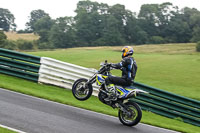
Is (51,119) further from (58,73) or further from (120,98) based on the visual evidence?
(58,73)

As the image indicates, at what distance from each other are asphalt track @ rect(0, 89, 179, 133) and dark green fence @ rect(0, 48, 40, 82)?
118 inches

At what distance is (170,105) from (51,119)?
6026 mm

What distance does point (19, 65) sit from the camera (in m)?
A: 12.5

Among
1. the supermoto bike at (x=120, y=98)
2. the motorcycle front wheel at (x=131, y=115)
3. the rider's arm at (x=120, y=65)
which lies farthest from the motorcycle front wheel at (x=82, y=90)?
the motorcycle front wheel at (x=131, y=115)

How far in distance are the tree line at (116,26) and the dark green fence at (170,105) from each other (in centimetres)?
9028

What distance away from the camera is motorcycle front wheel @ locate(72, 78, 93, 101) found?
9.02 metres

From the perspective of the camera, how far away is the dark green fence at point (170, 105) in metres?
11.7

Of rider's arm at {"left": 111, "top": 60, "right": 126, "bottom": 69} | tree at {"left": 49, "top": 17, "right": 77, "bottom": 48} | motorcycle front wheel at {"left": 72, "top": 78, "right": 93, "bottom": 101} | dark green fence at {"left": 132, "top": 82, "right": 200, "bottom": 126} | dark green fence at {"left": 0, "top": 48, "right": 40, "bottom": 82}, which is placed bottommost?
dark green fence at {"left": 132, "top": 82, "right": 200, "bottom": 126}

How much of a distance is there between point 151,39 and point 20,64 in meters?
101

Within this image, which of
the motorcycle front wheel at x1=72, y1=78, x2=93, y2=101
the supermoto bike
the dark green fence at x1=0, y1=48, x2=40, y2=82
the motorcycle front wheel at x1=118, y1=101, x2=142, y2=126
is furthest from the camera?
the dark green fence at x1=0, y1=48, x2=40, y2=82

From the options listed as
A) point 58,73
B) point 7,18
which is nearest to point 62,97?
point 58,73

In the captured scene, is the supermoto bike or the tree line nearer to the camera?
the supermoto bike

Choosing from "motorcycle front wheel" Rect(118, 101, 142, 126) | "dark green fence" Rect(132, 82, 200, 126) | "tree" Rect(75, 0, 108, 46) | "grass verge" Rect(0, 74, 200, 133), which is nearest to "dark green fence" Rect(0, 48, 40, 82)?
"grass verge" Rect(0, 74, 200, 133)

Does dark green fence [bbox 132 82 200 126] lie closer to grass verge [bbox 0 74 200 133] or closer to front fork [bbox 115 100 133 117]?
grass verge [bbox 0 74 200 133]
